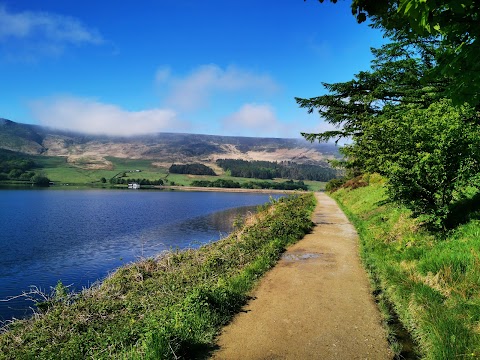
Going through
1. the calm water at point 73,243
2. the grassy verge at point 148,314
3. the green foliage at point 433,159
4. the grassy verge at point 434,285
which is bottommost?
the calm water at point 73,243

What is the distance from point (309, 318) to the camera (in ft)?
25.2

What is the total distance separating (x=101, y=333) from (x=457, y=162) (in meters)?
11.7

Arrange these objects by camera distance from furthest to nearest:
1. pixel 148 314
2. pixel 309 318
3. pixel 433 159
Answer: pixel 433 159 < pixel 148 314 < pixel 309 318

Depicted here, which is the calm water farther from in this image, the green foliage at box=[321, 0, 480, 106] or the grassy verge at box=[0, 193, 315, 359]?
the green foliage at box=[321, 0, 480, 106]

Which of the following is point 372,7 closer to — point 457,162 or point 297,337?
point 297,337

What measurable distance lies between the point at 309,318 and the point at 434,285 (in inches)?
121

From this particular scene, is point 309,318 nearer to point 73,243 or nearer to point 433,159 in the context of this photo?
point 433,159

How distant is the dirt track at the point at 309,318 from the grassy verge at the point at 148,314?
0.50 meters

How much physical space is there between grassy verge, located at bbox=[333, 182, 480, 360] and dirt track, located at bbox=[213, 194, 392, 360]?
0.59 metres

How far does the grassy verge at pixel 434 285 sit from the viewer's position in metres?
5.74

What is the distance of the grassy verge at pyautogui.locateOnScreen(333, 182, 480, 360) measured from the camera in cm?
574

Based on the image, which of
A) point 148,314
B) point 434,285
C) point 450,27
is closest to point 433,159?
point 434,285

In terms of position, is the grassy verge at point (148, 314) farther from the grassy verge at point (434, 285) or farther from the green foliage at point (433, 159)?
the green foliage at point (433, 159)

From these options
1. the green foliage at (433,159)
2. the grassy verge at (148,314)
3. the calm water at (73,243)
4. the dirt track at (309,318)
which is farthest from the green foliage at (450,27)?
the calm water at (73,243)
